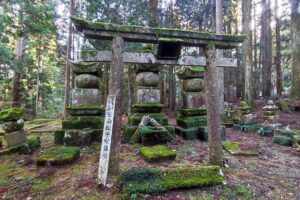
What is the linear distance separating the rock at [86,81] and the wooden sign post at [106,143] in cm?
244

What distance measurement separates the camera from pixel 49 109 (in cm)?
1602

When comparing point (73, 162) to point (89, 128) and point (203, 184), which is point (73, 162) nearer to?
point (89, 128)

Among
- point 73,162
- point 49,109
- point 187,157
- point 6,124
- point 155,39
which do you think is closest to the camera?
point 155,39

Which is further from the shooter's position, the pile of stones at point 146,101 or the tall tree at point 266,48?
the tall tree at point 266,48

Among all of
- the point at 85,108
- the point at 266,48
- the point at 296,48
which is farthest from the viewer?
the point at 266,48

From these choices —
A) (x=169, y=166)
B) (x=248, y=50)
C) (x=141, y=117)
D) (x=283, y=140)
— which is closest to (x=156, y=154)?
(x=169, y=166)

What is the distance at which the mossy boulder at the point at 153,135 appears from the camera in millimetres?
5332

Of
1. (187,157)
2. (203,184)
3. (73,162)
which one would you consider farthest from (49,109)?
(203,184)

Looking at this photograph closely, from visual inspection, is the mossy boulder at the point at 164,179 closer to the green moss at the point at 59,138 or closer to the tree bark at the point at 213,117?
the tree bark at the point at 213,117

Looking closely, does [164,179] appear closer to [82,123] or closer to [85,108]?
[82,123]

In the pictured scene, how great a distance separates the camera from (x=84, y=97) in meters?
5.73

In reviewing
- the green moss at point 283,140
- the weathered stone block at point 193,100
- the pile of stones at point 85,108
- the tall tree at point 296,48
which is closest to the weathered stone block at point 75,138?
the pile of stones at point 85,108

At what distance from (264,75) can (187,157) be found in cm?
1482

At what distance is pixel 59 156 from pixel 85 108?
1691mm
